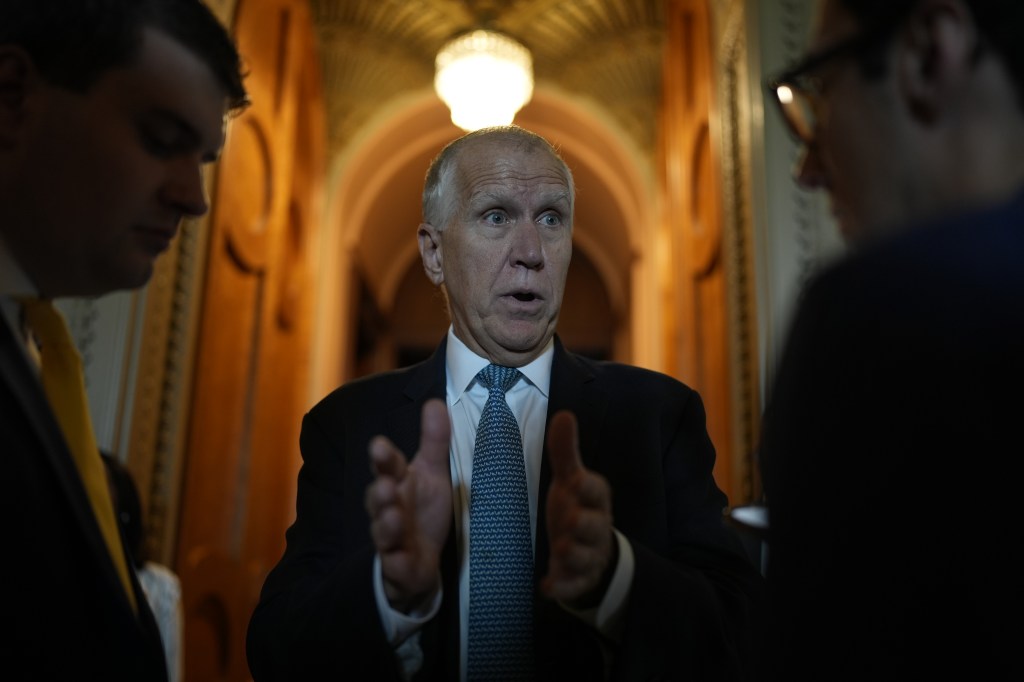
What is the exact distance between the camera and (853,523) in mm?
774

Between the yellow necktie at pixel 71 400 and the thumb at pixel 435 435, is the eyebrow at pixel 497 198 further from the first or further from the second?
the yellow necktie at pixel 71 400

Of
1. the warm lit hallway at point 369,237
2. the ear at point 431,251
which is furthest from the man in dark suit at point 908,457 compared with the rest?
the warm lit hallway at point 369,237

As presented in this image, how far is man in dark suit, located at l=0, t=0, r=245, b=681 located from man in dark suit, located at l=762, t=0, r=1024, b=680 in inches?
30.0

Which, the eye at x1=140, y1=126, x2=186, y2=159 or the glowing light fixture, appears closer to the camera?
the eye at x1=140, y1=126, x2=186, y2=159

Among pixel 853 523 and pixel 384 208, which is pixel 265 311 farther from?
pixel 853 523

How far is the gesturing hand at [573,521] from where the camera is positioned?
113cm

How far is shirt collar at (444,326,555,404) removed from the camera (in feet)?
5.48

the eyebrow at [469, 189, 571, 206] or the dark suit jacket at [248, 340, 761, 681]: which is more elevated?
the eyebrow at [469, 189, 571, 206]

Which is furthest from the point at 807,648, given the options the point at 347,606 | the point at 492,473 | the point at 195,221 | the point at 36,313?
the point at 195,221

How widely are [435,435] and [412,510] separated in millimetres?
102

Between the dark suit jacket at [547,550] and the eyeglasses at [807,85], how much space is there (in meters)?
0.53

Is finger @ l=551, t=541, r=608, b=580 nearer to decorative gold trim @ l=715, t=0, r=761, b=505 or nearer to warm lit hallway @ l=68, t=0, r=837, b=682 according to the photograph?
warm lit hallway @ l=68, t=0, r=837, b=682

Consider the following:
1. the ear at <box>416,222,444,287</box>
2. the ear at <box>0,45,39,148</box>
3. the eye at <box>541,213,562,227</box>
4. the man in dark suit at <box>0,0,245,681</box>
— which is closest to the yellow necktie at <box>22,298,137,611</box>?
the man in dark suit at <box>0,0,245,681</box>

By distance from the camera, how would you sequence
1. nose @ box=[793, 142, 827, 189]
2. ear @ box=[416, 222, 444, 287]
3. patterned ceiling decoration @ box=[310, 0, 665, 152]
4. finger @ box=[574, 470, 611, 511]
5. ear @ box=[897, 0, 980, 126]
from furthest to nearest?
patterned ceiling decoration @ box=[310, 0, 665, 152]
ear @ box=[416, 222, 444, 287]
nose @ box=[793, 142, 827, 189]
finger @ box=[574, 470, 611, 511]
ear @ box=[897, 0, 980, 126]
